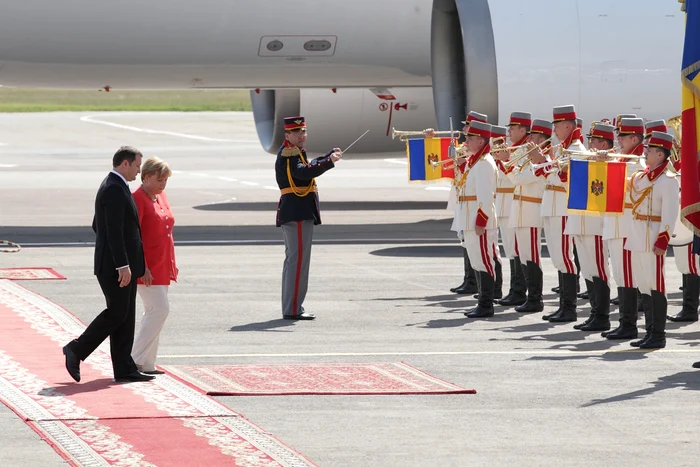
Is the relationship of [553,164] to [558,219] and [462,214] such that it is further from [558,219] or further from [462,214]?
[462,214]

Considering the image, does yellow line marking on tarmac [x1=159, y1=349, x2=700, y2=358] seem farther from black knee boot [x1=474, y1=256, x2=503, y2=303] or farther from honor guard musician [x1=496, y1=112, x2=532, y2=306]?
black knee boot [x1=474, y1=256, x2=503, y2=303]

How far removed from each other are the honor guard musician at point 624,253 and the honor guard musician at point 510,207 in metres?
1.73

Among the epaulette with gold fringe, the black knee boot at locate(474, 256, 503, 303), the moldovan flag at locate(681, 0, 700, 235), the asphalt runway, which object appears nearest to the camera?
the asphalt runway

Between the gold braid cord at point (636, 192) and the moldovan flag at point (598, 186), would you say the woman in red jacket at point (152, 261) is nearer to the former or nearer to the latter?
the moldovan flag at point (598, 186)

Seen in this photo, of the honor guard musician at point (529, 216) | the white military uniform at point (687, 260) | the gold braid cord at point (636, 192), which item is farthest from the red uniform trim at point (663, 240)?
the honor guard musician at point (529, 216)

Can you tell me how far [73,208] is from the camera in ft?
85.4

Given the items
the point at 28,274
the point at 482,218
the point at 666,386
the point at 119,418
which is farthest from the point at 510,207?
the point at 119,418

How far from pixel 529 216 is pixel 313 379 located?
4691 millimetres

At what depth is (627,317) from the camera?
1221 centimetres

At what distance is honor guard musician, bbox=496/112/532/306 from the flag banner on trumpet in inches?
139

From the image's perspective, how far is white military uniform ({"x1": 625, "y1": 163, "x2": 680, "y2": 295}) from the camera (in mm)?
11586

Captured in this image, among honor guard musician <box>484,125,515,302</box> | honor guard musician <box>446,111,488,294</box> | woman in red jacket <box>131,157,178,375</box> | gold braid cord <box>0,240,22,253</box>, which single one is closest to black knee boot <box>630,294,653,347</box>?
honor guard musician <box>446,111,488,294</box>

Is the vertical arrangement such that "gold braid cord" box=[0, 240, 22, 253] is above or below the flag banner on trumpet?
below

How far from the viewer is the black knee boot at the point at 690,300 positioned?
13.4m
